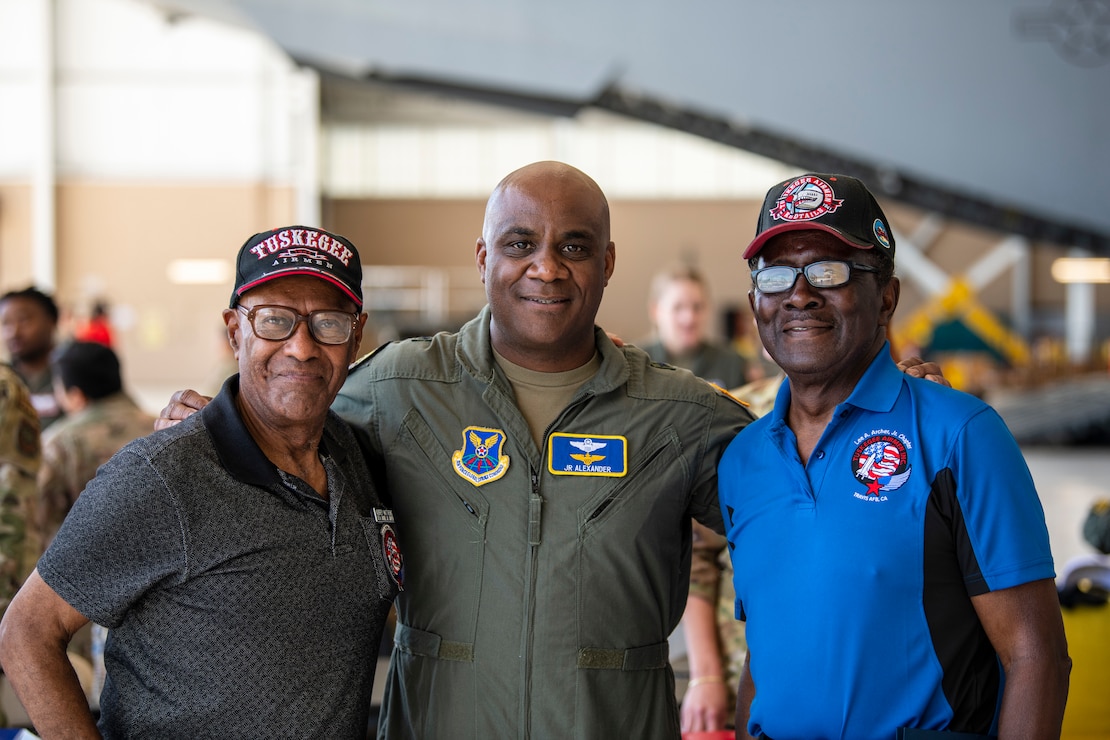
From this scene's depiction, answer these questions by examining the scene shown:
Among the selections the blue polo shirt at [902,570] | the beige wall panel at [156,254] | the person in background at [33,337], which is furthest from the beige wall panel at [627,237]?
the blue polo shirt at [902,570]

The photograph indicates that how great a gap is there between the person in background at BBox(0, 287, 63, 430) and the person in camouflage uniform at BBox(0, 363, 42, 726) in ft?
8.40

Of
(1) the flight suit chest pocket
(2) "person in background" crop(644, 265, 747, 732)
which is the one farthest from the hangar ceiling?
(1) the flight suit chest pocket

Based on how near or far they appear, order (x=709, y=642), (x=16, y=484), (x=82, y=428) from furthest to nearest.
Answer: (x=82, y=428)
(x=16, y=484)
(x=709, y=642)

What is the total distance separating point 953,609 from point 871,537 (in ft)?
0.62

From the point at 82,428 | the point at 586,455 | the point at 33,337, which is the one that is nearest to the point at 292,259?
the point at 586,455

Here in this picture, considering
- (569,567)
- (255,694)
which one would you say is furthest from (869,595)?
(255,694)

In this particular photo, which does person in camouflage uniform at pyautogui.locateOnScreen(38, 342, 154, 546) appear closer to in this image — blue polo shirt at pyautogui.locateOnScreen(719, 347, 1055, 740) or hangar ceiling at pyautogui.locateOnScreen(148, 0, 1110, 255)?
hangar ceiling at pyautogui.locateOnScreen(148, 0, 1110, 255)

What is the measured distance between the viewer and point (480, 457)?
2.33 meters

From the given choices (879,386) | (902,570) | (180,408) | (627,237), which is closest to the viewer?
(902,570)

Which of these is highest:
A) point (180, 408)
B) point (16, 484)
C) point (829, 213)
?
point (829, 213)

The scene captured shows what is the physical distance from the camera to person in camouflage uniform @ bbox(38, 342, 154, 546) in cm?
438

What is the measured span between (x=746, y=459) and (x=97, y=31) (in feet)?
93.3

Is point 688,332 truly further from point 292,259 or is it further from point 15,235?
point 15,235

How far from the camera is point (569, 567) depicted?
2258mm
